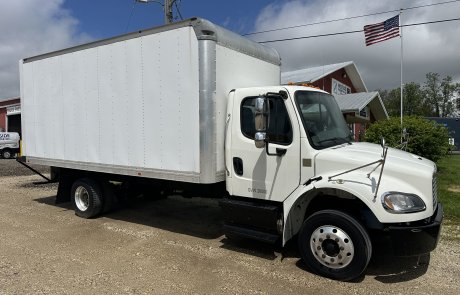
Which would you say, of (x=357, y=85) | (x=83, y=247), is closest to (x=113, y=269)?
(x=83, y=247)

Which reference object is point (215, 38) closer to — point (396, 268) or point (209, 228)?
point (209, 228)

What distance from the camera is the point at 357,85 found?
32.2m

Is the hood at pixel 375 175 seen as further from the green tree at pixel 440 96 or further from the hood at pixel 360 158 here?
the green tree at pixel 440 96

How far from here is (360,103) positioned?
67.6 ft

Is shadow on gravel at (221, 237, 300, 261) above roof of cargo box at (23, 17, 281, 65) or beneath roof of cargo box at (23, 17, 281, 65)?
beneath

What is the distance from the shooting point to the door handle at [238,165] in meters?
5.71

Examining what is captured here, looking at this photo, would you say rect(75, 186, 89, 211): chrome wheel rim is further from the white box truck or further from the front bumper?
the front bumper

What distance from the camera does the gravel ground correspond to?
4.72m

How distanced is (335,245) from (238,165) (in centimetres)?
174

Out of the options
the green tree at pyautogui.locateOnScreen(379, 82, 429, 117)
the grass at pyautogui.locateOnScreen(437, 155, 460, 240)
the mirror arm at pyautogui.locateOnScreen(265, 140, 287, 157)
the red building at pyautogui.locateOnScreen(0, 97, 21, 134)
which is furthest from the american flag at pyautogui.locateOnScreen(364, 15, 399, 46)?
the green tree at pyautogui.locateOnScreen(379, 82, 429, 117)

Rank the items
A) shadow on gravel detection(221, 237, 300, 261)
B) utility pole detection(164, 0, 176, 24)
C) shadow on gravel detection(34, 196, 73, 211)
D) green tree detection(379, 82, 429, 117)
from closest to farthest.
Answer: shadow on gravel detection(221, 237, 300, 261)
shadow on gravel detection(34, 196, 73, 211)
utility pole detection(164, 0, 176, 24)
green tree detection(379, 82, 429, 117)

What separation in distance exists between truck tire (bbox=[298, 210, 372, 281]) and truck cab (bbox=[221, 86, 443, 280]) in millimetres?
12

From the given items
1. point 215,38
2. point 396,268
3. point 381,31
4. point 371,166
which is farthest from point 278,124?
point 381,31

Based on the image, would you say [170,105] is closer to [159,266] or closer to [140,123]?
[140,123]
